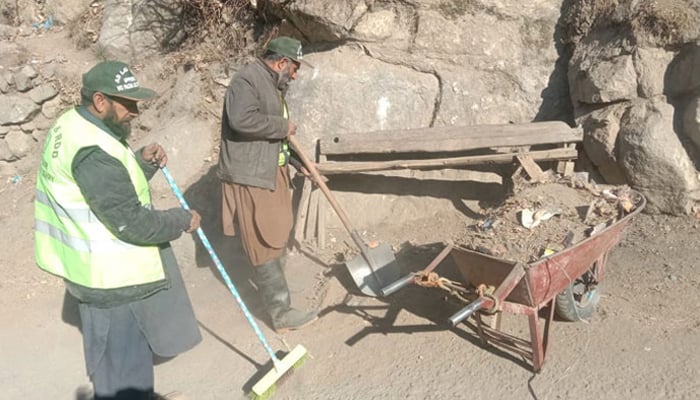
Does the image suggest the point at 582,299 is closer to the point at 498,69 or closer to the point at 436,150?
the point at 436,150

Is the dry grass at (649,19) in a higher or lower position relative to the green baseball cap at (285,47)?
higher

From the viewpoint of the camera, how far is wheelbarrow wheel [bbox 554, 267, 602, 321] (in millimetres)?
3859

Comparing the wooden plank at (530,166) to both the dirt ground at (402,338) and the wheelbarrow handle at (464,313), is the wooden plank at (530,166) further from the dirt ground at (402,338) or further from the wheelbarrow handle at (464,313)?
the wheelbarrow handle at (464,313)

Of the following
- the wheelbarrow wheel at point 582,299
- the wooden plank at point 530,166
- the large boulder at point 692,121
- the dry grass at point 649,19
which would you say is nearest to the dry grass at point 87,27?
the wooden plank at point 530,166

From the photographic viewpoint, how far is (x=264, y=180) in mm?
4078

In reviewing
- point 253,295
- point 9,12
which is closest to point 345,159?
point 253,295

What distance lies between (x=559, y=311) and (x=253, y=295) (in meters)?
2.47

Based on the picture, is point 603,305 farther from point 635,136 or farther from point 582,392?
point 635,136

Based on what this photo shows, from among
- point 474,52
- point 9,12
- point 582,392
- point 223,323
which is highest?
point 474,52

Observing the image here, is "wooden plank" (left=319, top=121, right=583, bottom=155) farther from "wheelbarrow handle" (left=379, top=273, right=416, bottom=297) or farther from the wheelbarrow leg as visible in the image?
"wheelbarrow handle" (left=379, top=273, right=416, bottom=297)

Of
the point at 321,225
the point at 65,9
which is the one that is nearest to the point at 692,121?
the point at 321,225

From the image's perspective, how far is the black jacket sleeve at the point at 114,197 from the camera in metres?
2.55

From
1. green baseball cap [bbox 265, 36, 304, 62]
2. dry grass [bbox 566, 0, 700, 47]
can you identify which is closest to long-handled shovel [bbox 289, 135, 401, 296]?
green baseball cap [bbox 265, 36, 304, 62]

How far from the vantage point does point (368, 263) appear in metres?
4.60
